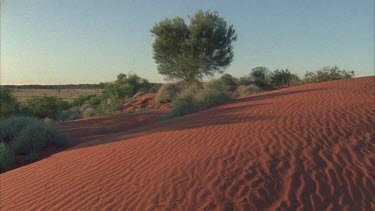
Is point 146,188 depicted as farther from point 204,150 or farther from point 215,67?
point 215,67

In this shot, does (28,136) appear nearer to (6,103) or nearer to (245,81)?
(6,103)

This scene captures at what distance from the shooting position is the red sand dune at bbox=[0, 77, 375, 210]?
535 centimetres

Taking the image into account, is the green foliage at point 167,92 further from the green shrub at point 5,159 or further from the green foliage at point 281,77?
the green shrub at point 5,159

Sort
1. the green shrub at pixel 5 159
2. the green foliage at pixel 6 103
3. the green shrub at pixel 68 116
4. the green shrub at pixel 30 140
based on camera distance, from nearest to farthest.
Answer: the green shrub at pixel 5 159 < the green shrub at pixel 30 140 < the green foliage at pixel 6 103 < the green shrub at pixel 68 116

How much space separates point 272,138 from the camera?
788 centimetres

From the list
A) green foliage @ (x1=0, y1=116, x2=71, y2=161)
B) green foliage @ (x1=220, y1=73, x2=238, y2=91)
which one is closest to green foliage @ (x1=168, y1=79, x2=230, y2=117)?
green foliage @ (x1=0, y1=116, x2=71, y2=161)

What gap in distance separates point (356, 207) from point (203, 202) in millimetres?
1988

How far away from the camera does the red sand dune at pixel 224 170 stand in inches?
211

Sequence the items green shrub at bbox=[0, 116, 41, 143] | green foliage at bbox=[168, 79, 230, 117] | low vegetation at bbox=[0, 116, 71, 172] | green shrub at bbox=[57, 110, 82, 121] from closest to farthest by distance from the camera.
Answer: low vegetation at bbox=[0, 116, 71, 172] < green shrub at bbox=[0, 116, 41, 143] < green foliage at bbox=[168, 79, 230, 117] < green shrub at bbox=[57, 110, 82, 121]

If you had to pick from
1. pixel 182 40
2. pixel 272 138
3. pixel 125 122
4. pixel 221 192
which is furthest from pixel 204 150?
pixel 182 40

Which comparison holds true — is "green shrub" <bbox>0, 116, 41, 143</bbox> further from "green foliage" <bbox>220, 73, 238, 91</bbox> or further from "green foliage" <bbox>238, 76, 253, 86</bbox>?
"green foliage" <bbox>238, 76, 253, 86</bbox>

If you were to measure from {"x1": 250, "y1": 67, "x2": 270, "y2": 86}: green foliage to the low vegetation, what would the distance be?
85.2 ft

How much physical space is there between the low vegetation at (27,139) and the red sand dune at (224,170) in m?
2.66

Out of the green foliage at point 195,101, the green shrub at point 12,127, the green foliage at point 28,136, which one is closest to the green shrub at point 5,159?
the green foliage at point 28,136
